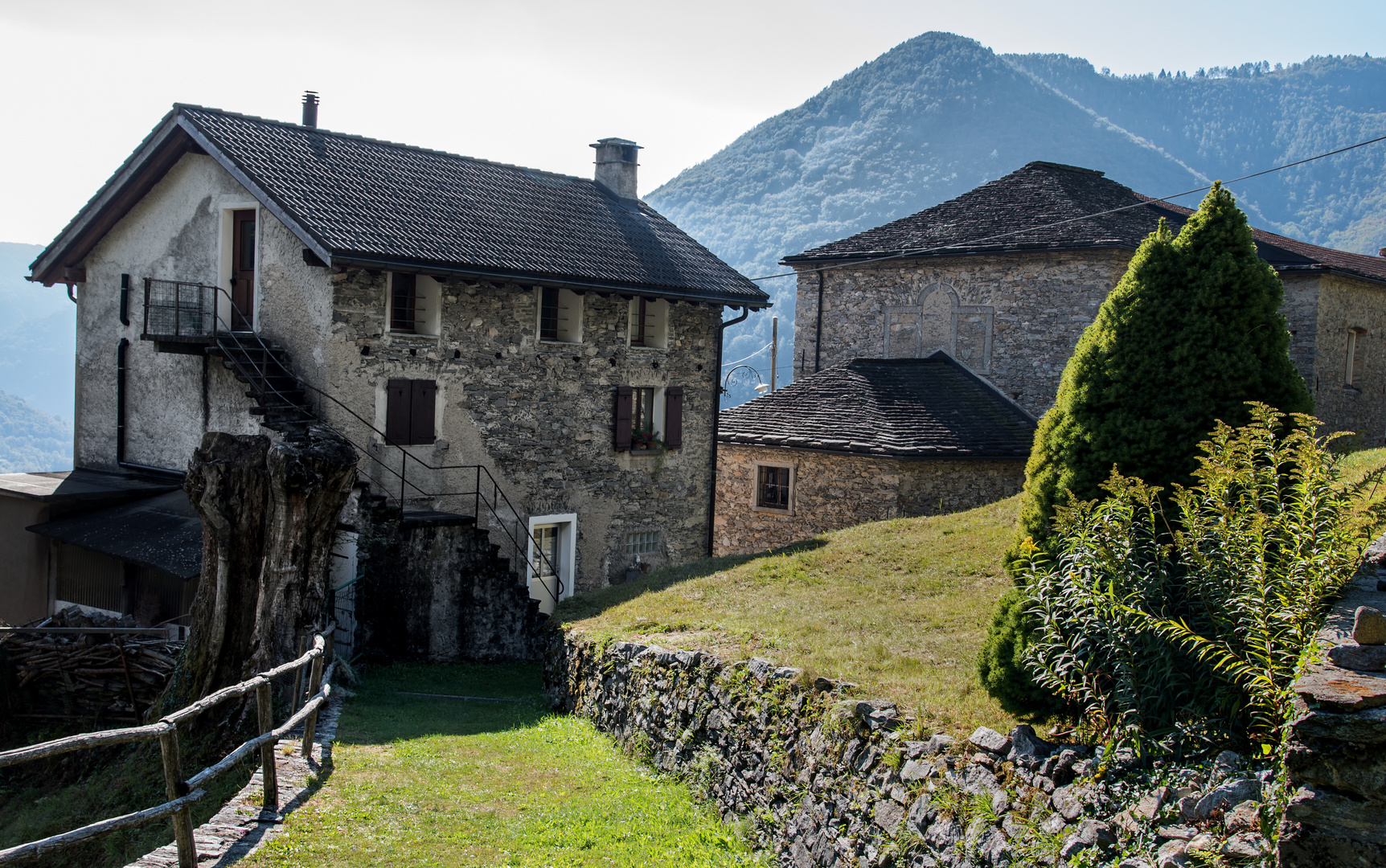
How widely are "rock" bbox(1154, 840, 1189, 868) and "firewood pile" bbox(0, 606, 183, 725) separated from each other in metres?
11.5

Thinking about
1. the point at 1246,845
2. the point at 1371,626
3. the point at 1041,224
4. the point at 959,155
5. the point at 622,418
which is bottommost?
the point at 1246,845

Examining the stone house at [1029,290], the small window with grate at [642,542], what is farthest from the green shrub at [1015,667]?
the stone house at [1029,290]

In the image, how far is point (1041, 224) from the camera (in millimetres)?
23891

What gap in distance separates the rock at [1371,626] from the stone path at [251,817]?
244 inches

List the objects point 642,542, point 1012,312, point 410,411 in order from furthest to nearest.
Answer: point 1012,312
point 642,542
point 410,411

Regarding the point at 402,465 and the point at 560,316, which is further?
the point at 560,316

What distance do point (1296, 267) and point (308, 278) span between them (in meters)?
21.1

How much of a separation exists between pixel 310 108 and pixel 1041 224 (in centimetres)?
1655

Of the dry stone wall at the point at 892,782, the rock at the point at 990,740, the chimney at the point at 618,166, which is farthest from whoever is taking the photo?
the chimney at the point at 618,166

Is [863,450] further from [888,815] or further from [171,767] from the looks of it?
[171,767]

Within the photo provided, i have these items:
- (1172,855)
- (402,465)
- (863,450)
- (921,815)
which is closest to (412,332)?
(402,465)

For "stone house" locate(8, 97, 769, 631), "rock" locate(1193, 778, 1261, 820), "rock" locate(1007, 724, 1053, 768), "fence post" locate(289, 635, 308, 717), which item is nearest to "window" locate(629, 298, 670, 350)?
"stone house" locate(8, 97, 769, 631)

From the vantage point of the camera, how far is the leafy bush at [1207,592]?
5594 millimetres

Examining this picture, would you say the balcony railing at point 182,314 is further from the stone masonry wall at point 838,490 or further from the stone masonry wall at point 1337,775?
the stone masonry wall at point 1337,775
